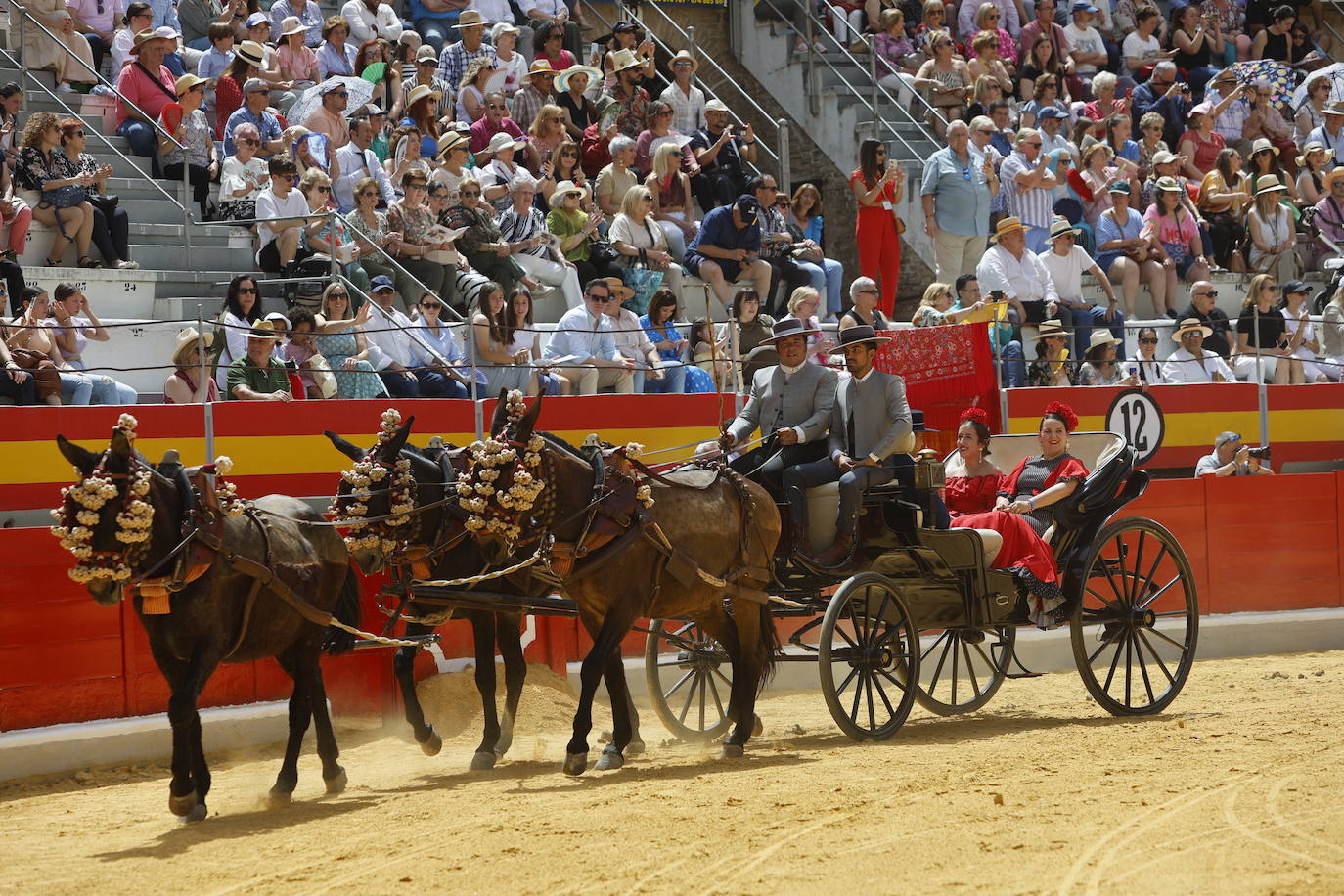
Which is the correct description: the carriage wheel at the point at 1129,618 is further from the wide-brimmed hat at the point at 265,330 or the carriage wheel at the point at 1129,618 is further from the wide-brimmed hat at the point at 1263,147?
the wide-brimmed hat at the point at 1263,147

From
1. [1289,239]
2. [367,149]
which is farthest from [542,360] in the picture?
[1289,239]

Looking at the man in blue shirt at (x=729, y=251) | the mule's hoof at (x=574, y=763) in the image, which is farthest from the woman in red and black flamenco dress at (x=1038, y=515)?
the man in blue shirt at (x=729, y=251)

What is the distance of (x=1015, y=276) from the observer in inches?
695

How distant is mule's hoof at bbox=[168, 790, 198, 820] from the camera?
27.0 ft

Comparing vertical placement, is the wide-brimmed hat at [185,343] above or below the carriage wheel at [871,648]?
above

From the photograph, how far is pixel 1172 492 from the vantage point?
14977 millimetres

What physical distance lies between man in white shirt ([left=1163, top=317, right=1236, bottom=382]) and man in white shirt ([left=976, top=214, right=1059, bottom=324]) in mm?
1290

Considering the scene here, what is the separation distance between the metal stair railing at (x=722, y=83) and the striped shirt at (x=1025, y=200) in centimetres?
257

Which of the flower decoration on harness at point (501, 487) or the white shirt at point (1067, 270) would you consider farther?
the white shirt at point (1067, 270)

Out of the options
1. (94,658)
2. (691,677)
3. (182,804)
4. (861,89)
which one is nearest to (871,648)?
(691,677)

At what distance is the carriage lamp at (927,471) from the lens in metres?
10.3

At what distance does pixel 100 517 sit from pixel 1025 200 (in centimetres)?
1339

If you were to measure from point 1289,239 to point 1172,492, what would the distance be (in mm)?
7668

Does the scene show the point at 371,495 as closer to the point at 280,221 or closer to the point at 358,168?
the point at 280,221
